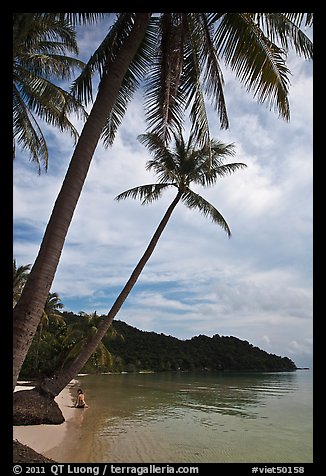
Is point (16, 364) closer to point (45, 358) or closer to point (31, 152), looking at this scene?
point (31, 152)

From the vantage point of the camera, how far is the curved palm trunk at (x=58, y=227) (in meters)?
4.75

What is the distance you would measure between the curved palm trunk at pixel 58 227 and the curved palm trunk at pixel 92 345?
291 inches

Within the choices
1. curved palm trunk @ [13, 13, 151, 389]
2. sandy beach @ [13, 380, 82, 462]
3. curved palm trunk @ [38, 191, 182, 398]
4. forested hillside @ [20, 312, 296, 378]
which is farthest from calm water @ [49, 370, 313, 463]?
forested hillside @ [20, 312, 296, 378]

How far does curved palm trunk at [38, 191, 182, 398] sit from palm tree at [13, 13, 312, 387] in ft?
17.0

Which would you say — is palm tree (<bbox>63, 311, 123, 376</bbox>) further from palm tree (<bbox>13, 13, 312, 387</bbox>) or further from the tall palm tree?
palm tree (<bbox>13, 13, 312, 387</bbox>)

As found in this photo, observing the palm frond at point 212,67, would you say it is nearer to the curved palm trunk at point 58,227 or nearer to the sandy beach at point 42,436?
the curved palm trunk at point 58,227

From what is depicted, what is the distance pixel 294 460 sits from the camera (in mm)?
12625

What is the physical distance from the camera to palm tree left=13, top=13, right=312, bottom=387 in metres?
5.02

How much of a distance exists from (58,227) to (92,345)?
25.0 ft

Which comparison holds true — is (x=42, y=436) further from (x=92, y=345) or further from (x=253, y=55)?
(x=253, y=55)

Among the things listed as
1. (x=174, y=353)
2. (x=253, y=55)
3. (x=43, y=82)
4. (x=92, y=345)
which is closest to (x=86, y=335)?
(x=92, y=345)

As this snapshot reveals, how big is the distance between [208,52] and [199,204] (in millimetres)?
8957
